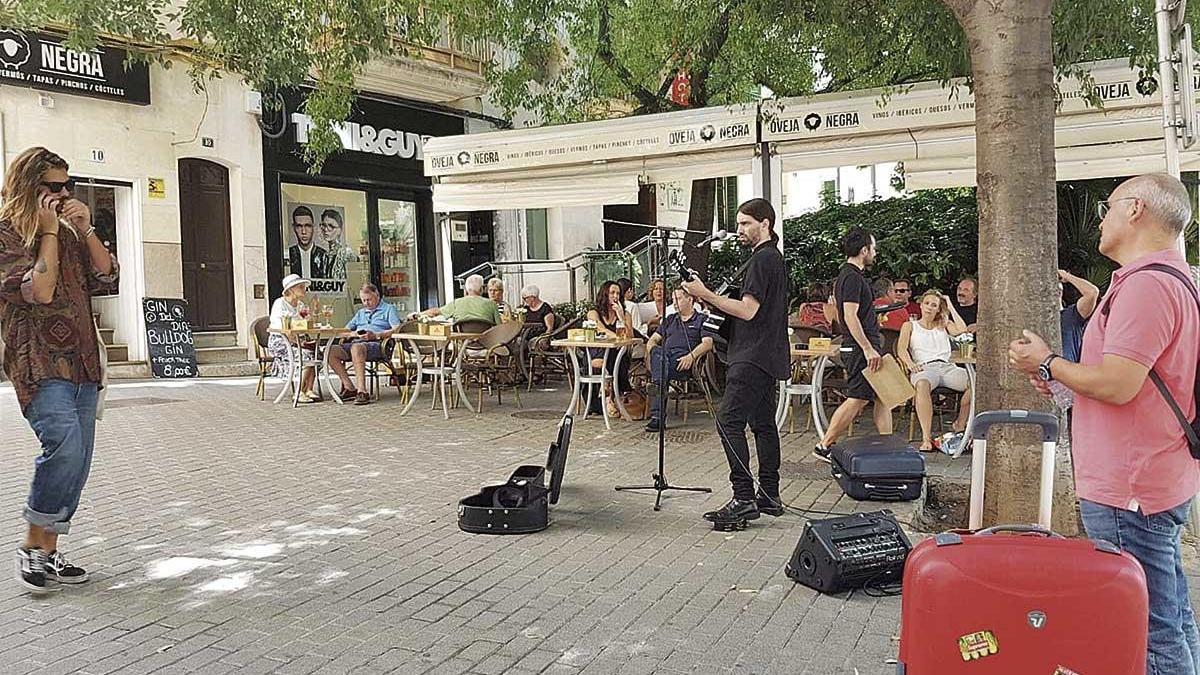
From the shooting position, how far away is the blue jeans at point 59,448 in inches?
172

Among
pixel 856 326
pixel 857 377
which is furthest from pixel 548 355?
pixel 856 326

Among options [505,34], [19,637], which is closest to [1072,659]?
[19,637]

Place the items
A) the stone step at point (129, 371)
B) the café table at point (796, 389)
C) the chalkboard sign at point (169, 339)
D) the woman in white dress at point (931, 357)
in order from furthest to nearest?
the chalkboard sign at point (169, 339) → the stone step at point (129, 371) → the café table at point (796, 389) → the woman in white dress at point (931, 357)

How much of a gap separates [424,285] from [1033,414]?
16942 millimetres

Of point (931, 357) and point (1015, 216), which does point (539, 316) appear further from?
point (1015, 216)

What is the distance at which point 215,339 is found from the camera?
617 inches

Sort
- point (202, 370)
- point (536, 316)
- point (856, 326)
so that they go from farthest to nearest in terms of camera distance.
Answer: point (202, 370) < point (536, 316) < point (856, 326)

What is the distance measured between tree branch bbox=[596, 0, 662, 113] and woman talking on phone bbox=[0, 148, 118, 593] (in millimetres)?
8305

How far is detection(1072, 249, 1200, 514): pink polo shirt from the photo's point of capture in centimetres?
254

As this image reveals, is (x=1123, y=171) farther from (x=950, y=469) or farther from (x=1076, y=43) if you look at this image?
(x=950, y=469)

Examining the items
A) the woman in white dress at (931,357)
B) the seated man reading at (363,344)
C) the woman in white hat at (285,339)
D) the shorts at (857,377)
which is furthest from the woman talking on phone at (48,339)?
the woman in white hat at (285,339)

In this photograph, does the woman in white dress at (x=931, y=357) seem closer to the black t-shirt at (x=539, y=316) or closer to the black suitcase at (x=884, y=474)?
the black suitcase at (x=884, y=474)

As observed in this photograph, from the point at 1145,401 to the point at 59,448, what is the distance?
13.8 ft

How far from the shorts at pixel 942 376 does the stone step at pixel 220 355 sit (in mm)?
11100
